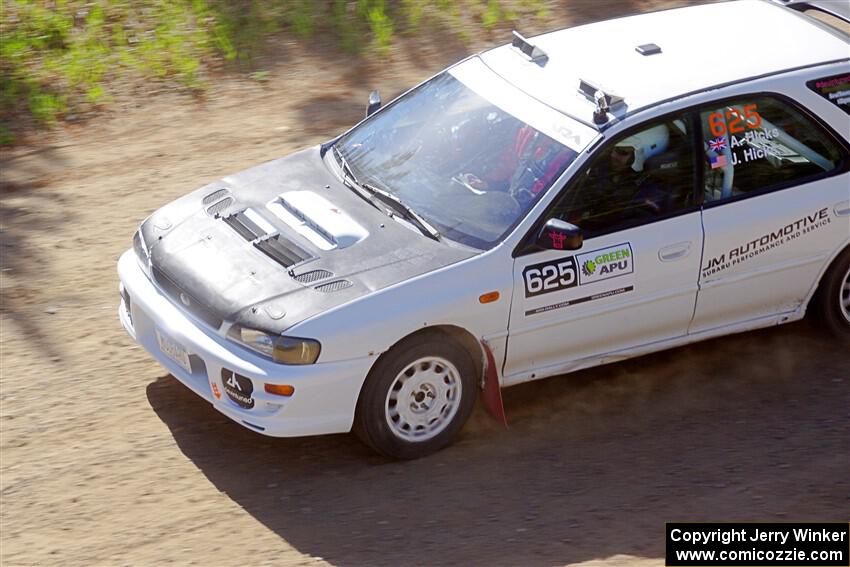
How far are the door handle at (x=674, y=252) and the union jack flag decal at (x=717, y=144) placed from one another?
1.70ft

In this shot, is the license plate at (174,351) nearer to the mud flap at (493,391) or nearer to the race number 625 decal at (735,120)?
the mud flap at (493,391)

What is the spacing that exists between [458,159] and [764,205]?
1.60 metres

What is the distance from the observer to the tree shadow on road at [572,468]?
18.0ft

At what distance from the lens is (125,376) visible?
682 centimetres

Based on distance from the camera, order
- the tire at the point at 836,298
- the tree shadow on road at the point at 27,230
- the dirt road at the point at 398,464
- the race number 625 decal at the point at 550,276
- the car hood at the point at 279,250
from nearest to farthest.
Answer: the dirt road at the point at 398,464
the car hood at the point at 279,250
the race number 625 decal at the point at 550,276
the tire at the point at 836,298
the tree shadow on road at the point at 27,230

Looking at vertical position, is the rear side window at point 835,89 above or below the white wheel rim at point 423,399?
above

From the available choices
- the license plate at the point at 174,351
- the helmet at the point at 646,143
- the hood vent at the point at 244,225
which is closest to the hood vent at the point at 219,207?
the hood vent at the point at 244,225

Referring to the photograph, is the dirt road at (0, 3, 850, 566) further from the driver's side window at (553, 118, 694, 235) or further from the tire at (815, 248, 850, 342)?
the driver's side window at (553, 118, 694, 235)

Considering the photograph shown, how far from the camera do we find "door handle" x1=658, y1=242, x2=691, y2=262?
614 centimetres

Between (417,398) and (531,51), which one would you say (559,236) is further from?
(531,51)

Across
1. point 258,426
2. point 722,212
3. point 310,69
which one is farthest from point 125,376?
point 310,69

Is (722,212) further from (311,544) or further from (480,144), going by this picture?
(311,544)

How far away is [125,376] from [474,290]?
7.26 ft

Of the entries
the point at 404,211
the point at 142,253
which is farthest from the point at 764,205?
the point at 142,253
